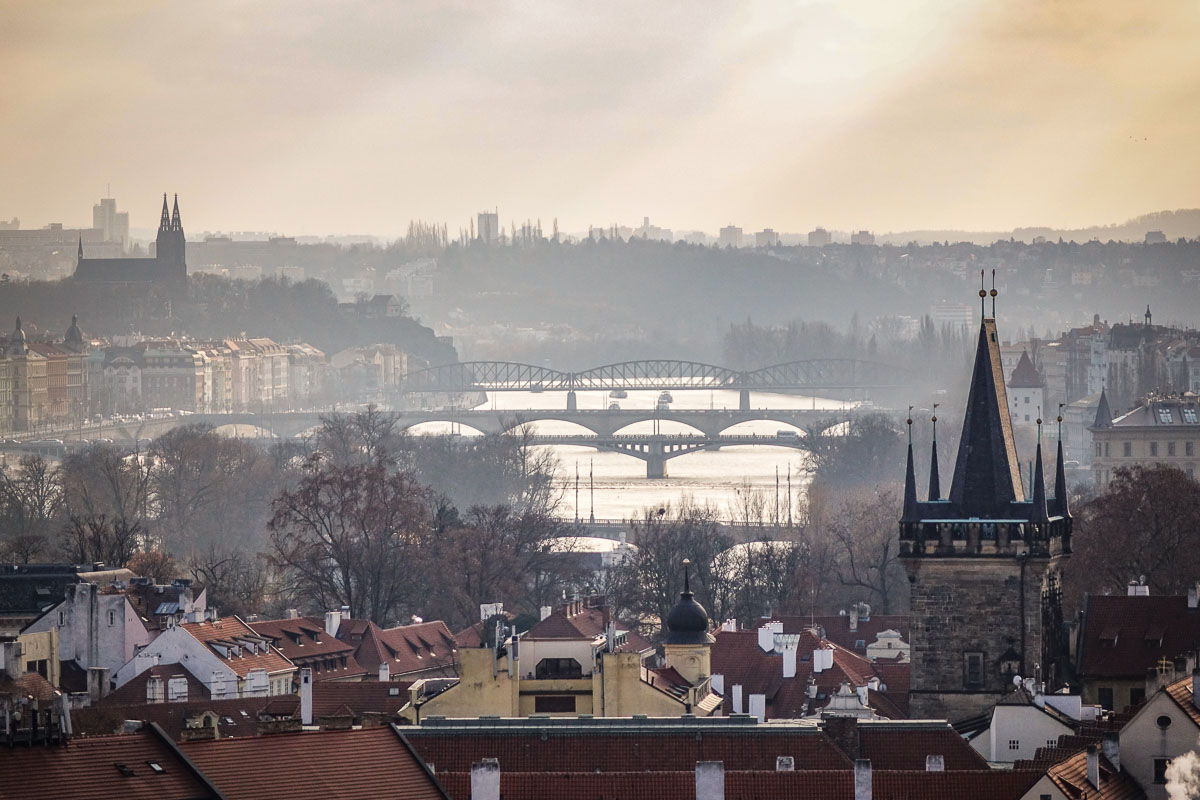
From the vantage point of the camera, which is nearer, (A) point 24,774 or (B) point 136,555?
(A) point 24,774

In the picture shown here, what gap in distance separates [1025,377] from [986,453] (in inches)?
4988

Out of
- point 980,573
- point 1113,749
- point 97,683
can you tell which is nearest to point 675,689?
point 980,573

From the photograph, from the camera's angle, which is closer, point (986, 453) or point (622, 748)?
point (622, 748)

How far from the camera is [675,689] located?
1884 inches

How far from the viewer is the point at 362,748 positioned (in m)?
30.7

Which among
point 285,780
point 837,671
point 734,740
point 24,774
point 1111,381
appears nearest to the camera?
point 24,774

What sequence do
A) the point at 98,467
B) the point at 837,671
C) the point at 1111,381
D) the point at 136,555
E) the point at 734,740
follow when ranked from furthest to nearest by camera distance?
the point at 1111,381, the point at 98,467, the point at 136,555, the point at 837,671, the point at 734,740

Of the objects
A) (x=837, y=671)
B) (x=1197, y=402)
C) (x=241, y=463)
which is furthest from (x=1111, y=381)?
(x=837, y=671)

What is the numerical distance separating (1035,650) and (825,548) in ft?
135

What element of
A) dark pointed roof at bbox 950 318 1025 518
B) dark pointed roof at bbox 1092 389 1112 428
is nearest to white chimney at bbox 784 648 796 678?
dark pointed roof at bbox 950 318 1025 518

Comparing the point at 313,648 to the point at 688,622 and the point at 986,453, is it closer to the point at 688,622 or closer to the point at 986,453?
the point at 688,622

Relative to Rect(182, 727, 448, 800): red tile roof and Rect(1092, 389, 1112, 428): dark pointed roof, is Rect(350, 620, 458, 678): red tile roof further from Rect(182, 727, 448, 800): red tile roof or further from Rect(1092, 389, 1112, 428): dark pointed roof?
Rect(1092, 389, 1112, 428): dark pointed roof

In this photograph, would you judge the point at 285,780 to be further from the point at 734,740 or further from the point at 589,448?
the point at 589,448

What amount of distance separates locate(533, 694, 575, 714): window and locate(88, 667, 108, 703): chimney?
15.0m
